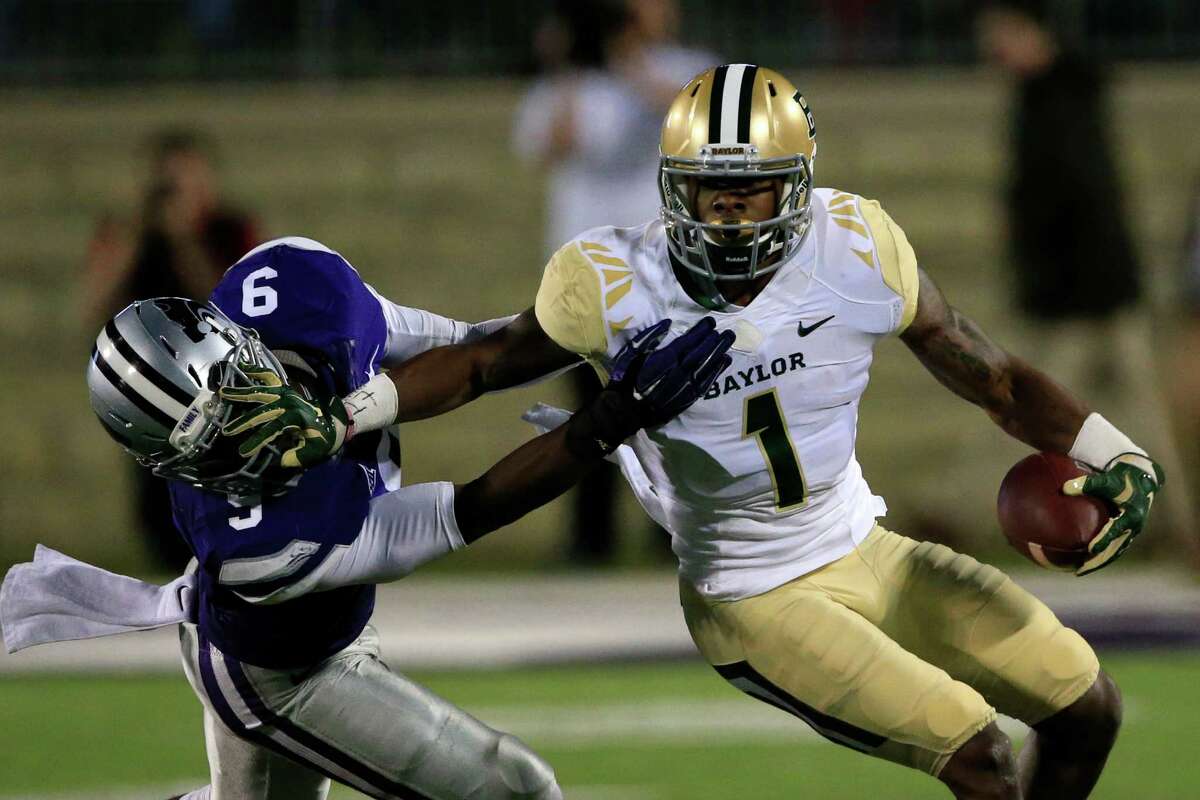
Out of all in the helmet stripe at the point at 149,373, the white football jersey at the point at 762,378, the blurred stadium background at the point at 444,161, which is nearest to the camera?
the helmet stripe at the point at 149,373

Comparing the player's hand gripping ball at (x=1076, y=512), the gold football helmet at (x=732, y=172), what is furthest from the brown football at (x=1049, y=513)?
A: the gold football helmet at (x=732, y=172)

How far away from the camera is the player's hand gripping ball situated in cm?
356

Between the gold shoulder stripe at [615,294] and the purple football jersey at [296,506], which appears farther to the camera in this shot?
the gold shoulder stripe at [615,294]

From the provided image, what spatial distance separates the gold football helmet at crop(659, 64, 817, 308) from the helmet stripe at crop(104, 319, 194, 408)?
2.97 feet

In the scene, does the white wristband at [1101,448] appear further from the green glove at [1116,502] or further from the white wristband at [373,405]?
the white wristband at [373,405]

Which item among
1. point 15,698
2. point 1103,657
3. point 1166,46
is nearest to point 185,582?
point 15,698

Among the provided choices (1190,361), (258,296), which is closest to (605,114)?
(1190,361)

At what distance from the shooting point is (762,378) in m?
3.53

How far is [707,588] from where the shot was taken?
11.9 ft

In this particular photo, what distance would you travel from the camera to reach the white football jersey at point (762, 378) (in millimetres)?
3529

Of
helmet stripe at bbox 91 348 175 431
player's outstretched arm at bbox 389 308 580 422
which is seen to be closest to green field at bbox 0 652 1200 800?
player's outstretched arm at bbox 389 308 580 422

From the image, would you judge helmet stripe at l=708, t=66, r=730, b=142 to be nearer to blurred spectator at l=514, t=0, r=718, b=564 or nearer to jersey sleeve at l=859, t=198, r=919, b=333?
jersey sleeve at l=859, t=198, r=919, b=333

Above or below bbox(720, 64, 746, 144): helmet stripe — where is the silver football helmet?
below

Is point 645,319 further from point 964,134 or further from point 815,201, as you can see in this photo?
point 964,134
